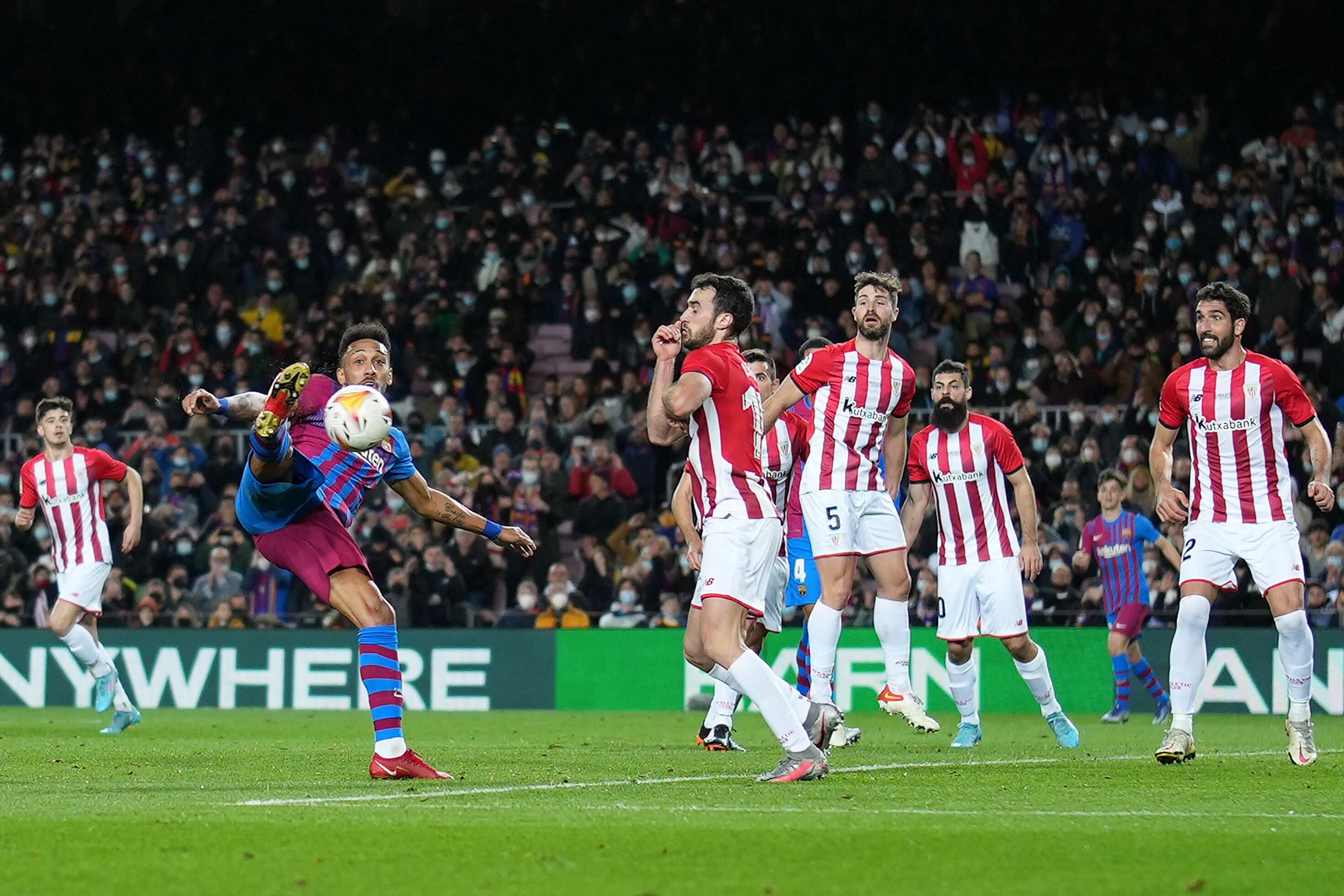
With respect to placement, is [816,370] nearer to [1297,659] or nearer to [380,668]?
[1297,659]

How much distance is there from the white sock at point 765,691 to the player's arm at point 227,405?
2531 millimetres

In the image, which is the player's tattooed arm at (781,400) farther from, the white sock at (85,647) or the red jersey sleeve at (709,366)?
the white sock at (85,647)

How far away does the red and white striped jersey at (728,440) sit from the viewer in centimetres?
831

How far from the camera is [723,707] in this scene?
37.7 ft

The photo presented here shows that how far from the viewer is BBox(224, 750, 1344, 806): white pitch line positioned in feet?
25.0

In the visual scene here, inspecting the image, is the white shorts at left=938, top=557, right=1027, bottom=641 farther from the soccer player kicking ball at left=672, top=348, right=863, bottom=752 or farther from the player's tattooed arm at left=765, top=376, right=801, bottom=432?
the player's tattooed arm at left=765, top=376, right=801, bottom=432

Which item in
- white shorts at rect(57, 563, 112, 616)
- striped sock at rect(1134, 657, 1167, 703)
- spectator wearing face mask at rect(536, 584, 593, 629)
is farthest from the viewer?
spectator wearing face mask at rect(536, 584, 593, 629)

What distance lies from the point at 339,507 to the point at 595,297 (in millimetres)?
14436

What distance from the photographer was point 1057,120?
24.7m

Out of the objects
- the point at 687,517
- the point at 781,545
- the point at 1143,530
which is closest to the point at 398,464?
the point at 687,517

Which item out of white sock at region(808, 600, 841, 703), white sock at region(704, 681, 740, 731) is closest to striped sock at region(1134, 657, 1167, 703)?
white sock at region(808, 600, 841, 703)

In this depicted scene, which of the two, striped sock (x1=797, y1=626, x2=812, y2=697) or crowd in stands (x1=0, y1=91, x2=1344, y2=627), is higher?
crowd in stands (x1=0, y1=91, x2=1344, y2=627)

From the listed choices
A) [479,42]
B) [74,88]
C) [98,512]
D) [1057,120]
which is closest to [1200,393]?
[98,512]

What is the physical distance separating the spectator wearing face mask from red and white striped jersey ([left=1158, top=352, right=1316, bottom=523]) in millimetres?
10005
